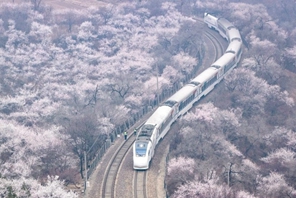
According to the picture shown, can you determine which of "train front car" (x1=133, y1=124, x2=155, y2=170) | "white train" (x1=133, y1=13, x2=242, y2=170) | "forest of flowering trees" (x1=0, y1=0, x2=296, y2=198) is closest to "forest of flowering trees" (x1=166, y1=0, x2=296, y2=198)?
"forest of flowering trees" (x1=0, y1=0, x2=296, y2=198)

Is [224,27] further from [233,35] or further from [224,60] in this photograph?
[224,60]

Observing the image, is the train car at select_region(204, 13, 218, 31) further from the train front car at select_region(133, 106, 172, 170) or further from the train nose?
the train nose

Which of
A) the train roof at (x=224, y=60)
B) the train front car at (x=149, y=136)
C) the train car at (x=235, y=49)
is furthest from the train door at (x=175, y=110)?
the train car at (x=235, y=49)

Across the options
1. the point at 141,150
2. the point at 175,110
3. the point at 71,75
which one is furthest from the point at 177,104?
the point at 71,75

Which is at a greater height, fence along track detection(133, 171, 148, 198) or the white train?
the white train

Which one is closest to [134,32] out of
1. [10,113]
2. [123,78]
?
[123,78]
